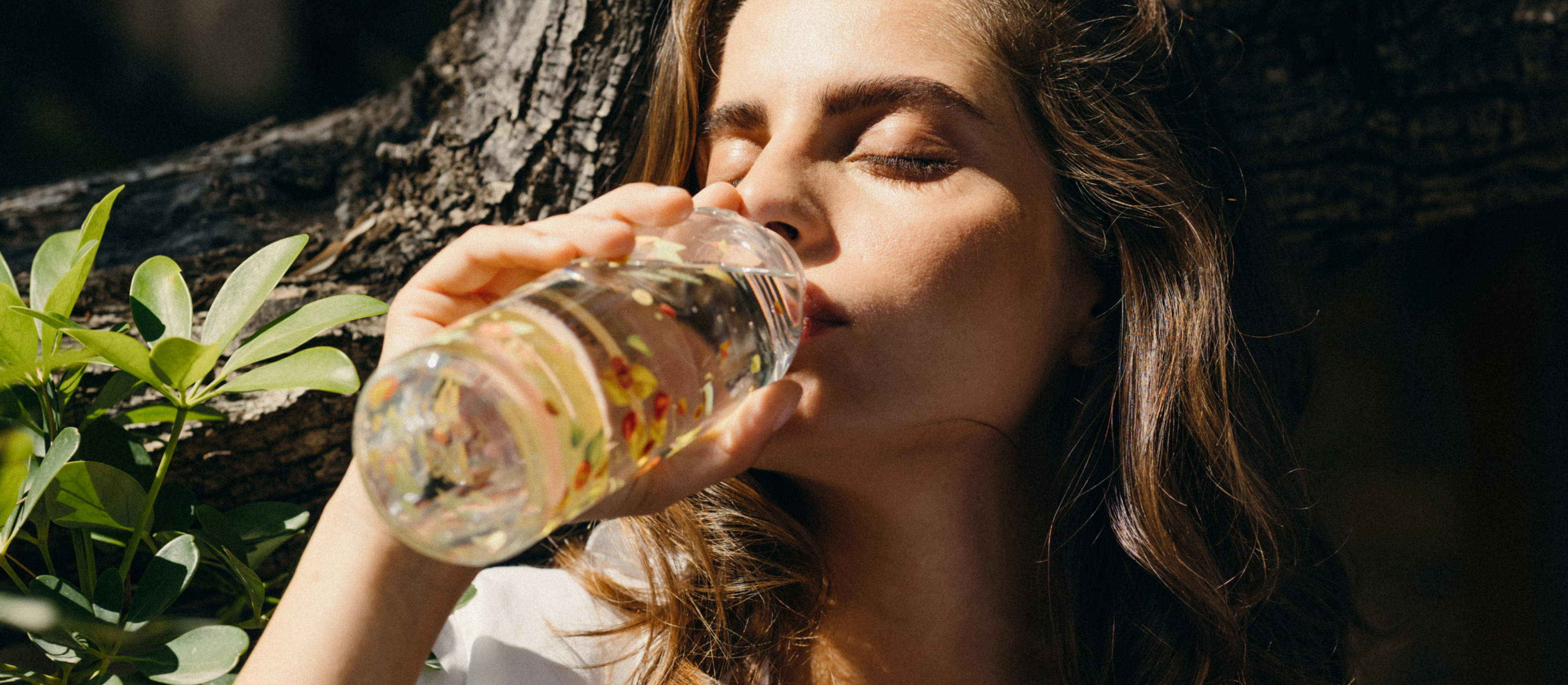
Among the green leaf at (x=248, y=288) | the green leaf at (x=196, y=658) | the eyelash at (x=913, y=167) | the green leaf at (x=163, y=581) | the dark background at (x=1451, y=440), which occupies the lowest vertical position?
the dark background at (x=1451, y=440)

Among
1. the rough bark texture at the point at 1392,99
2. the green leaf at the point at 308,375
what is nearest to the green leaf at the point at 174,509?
the green leaf at the point at 308,375

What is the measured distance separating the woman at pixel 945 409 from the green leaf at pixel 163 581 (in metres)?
0.09

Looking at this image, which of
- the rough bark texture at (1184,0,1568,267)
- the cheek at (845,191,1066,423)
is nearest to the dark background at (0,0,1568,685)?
the rough bark texture at (1184,0,1568,267)

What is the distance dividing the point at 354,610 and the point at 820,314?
49 centimetres

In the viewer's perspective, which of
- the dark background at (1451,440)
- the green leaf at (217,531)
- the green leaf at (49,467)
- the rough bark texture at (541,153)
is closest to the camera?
the green leaf at (49,467)

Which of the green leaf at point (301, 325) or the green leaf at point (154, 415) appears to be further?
the green leaf at point (154, 415)

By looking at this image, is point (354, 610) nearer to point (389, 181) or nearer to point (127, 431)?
point (127, 431)

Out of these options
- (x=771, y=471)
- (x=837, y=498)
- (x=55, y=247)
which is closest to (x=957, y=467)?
(x=837, y=498)

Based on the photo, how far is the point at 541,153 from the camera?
1371 millimetres

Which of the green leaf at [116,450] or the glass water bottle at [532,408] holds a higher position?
the glass water bottle at [532,408]

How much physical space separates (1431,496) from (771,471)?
1.42 metres

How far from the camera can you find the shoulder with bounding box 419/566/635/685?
112cm

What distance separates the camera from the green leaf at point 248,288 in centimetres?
82

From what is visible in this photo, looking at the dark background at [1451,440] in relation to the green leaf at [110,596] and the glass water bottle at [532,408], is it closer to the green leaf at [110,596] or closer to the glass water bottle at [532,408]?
the glass water bottle at [532,408]
